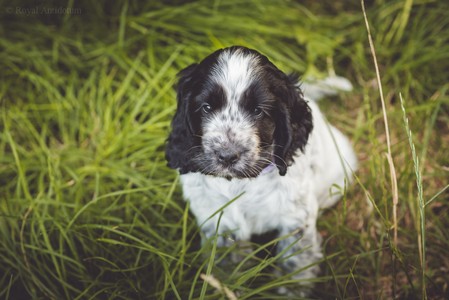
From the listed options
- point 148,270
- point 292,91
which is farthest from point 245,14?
point 148,270

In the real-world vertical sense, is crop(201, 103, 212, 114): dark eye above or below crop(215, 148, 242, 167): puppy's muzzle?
above

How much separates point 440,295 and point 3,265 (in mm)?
2934

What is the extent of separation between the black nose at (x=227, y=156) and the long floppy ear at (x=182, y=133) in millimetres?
278

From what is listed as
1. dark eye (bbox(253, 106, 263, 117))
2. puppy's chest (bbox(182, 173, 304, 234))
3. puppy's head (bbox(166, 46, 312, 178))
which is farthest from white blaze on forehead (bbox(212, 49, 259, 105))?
puppy's chest (bbox(182, 173, 304, 234))

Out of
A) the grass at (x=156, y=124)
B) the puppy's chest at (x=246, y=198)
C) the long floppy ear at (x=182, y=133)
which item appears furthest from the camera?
the grass at (x=156, y=124)

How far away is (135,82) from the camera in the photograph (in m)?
4.35

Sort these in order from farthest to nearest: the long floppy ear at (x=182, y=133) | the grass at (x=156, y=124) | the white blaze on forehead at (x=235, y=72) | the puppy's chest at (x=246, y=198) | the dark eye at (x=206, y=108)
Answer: the grass at (x=156, y=124) < the puppy's chest at (x=246, y=198) < the long floppy ear at (x=182, y=133) < the dark eye at (x=206, y=108) < the white blaze on forehead at (x=235, y=72)

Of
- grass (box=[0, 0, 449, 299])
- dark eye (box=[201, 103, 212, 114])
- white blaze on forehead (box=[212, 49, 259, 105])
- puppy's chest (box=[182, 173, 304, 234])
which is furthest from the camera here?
grass (box=[0, 0, 449, 299])

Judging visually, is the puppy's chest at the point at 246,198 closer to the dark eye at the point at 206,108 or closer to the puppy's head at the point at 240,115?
the puppy's head at the point at 240,115

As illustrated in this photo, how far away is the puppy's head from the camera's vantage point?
2.32 m

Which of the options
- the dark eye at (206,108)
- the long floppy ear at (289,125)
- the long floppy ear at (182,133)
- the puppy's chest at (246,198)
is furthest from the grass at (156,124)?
the dark eye at (206,108)

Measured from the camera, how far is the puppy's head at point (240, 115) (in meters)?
2.32

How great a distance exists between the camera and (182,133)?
266 cm

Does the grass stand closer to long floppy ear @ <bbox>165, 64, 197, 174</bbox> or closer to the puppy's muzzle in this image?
long floppy ear @ <bbox>165, 64, 197, 174</bbox>
